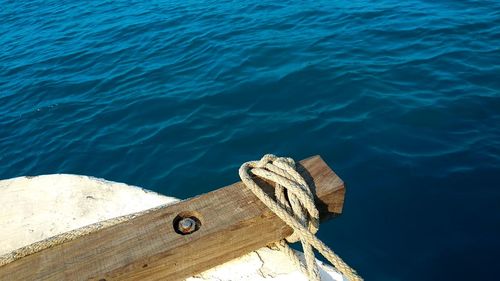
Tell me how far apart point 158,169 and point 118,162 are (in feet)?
2.25

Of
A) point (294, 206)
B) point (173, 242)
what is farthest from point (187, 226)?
point (294, 206)

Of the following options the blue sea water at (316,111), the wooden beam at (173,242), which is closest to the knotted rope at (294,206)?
the wooden beam at (173,242)

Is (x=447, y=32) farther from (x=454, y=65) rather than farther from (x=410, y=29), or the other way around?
(x=454, y=65)

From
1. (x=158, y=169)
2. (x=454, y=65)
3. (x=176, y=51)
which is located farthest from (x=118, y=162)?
(x=454, y=65)

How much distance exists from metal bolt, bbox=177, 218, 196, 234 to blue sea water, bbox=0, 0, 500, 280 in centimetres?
249

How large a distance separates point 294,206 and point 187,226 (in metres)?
0.52

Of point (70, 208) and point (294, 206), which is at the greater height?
point (294, 206)

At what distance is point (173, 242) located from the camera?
6.40 ft

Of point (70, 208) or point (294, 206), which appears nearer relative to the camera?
point (294, 206)

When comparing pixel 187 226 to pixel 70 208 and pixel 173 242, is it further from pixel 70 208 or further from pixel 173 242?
pixel 70 208

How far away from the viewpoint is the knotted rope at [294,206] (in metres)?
1.89

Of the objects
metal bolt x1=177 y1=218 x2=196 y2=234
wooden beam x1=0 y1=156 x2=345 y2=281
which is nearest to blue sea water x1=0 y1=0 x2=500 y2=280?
wooden beam x1=0 y1=156 x2=345 y2=281

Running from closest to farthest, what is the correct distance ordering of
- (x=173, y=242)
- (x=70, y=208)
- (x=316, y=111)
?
1. (x=173, y=242)
2. (x=70, y=208)
3. (x=316, y=111)

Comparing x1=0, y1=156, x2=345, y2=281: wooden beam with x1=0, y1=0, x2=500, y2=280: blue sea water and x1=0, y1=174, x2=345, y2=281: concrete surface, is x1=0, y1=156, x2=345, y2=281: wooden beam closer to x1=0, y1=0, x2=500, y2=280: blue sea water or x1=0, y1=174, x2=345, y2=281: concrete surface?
x1=0, y1=174, x2=345, y2=281: concrete surface
